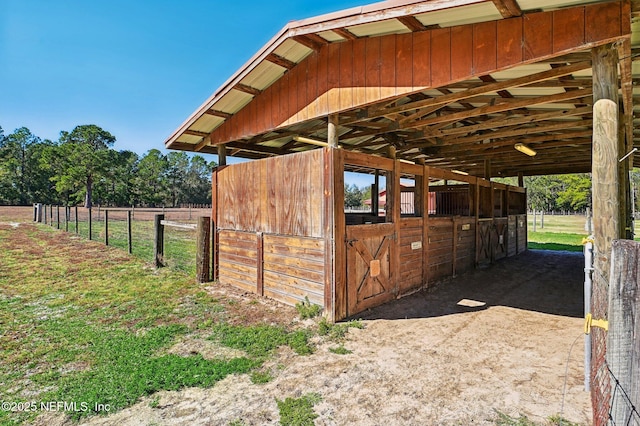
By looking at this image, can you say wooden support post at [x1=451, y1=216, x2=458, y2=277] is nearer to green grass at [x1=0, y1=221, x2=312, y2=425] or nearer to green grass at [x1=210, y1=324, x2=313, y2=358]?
green grass at [x1=210, y1=324, x2=313, y2=358]

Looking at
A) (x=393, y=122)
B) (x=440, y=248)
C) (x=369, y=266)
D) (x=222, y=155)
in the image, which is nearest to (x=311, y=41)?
(x=393, y=122)

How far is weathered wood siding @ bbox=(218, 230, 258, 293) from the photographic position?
5641 millimetres

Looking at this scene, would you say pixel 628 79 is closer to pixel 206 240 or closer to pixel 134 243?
pixel 206 240

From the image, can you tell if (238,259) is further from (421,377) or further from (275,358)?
(421,377)

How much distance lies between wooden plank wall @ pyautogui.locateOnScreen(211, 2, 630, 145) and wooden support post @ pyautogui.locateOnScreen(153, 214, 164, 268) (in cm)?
354

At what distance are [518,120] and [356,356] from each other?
4.57 meters

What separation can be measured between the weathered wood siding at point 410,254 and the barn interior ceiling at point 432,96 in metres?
1.36

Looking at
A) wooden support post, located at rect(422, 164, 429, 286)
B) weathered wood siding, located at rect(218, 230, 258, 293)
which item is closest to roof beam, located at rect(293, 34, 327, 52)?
wooden support post, located at rect(422, 164, 429, 286)

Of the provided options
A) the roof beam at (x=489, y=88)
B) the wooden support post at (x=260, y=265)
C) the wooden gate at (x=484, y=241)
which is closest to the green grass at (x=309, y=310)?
the wooden support post at (x=260, y=265)

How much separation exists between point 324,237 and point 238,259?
7.65 feet

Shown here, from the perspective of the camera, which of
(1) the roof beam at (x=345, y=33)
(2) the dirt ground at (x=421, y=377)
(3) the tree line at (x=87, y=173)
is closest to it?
(2) the dirt ground at (x=421, y=377)

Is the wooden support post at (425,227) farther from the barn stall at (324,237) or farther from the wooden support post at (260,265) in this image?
the wooden support post at (260,265)

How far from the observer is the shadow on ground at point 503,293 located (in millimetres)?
4785

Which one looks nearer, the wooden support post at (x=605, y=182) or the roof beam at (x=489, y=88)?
the wooden support post at (x=605, y=182)
